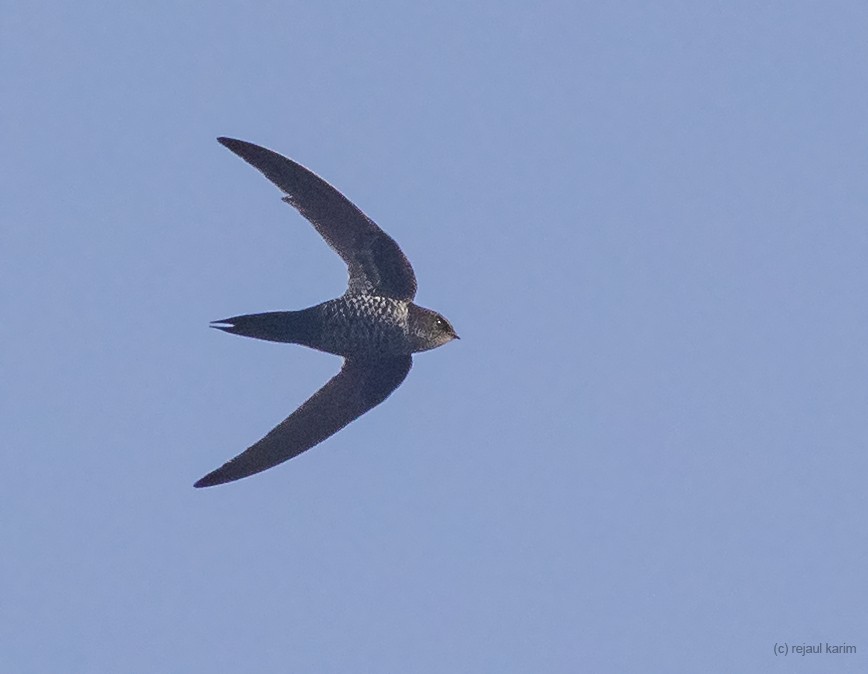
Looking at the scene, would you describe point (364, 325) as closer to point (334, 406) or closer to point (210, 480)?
point (334, 406)

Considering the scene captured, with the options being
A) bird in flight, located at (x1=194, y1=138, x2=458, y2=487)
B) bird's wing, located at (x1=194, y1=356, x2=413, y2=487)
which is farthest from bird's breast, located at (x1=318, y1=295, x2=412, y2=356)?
bird's wing, located at (x1=194, y1=356, x2=413, y2=487)

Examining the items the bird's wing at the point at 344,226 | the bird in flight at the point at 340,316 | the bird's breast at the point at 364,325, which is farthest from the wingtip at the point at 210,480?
the bird's wing at the point at 344,226

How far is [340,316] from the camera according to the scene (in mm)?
25969

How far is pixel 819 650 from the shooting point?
27.1 m

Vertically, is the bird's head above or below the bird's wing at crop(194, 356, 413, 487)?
above

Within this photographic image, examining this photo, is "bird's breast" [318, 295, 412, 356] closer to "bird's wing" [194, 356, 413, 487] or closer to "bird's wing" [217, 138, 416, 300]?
"bird's wing" [217, 138, 416, 300]

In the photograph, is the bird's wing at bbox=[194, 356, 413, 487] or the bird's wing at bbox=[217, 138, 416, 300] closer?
the bird's wing at bbox=[217, 138, 416, 300]

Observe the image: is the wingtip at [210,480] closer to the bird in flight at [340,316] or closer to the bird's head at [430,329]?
the bird in flight at [340,316]

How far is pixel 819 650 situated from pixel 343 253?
6101mm

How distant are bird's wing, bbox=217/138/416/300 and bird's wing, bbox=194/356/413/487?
0.79 m

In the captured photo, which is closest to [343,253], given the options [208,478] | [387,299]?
[387,299]

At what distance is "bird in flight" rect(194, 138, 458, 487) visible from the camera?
2569cm

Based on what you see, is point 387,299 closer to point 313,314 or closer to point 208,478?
point 313,314

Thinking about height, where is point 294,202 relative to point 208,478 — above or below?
above
